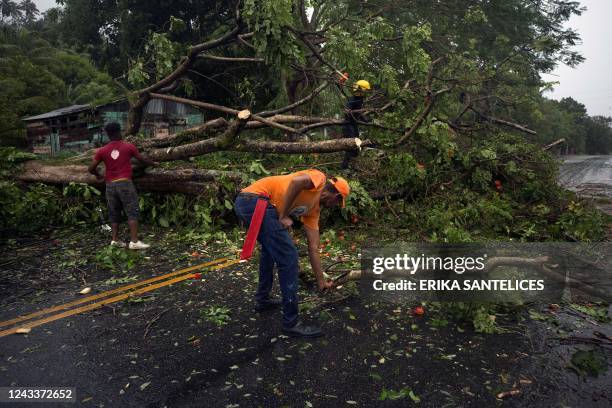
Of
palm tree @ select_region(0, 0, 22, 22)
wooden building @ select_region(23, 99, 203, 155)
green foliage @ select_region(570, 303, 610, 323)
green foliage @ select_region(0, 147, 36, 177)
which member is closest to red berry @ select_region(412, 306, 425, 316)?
green foliage @ select_region(570, 303, 610, 323)

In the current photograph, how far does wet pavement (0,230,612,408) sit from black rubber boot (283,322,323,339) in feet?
0.21

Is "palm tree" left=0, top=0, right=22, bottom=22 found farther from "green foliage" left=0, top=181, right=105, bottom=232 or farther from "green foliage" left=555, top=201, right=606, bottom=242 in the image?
"green foliage" left=555, top=201, right=606, bottom=242

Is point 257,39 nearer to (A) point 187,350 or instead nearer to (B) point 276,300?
(B) point 276,300

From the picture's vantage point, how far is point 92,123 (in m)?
18.2

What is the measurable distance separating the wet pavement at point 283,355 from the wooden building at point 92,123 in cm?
1429

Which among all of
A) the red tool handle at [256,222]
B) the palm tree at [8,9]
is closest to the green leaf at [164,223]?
the red tool handle at [256,222]

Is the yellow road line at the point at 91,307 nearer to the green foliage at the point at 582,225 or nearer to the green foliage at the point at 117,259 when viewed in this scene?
the green foliage at the point at 117,259

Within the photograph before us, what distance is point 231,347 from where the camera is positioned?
3.66 m

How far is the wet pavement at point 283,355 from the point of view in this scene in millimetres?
2975

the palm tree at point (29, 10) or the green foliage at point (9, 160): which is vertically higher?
the palm tree at point (29, 10)

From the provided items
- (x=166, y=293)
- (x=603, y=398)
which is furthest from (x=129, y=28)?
(x=603, y=398)

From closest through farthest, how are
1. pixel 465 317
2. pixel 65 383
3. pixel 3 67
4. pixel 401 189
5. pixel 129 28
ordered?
1. pixel 65 383
2. pixel 465 317
3. pixel 401 189
4. pixel 129 28
5. pixel 3 67

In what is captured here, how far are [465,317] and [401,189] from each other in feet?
12.8

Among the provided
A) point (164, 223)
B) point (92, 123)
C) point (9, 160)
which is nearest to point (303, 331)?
point (164, 223)
